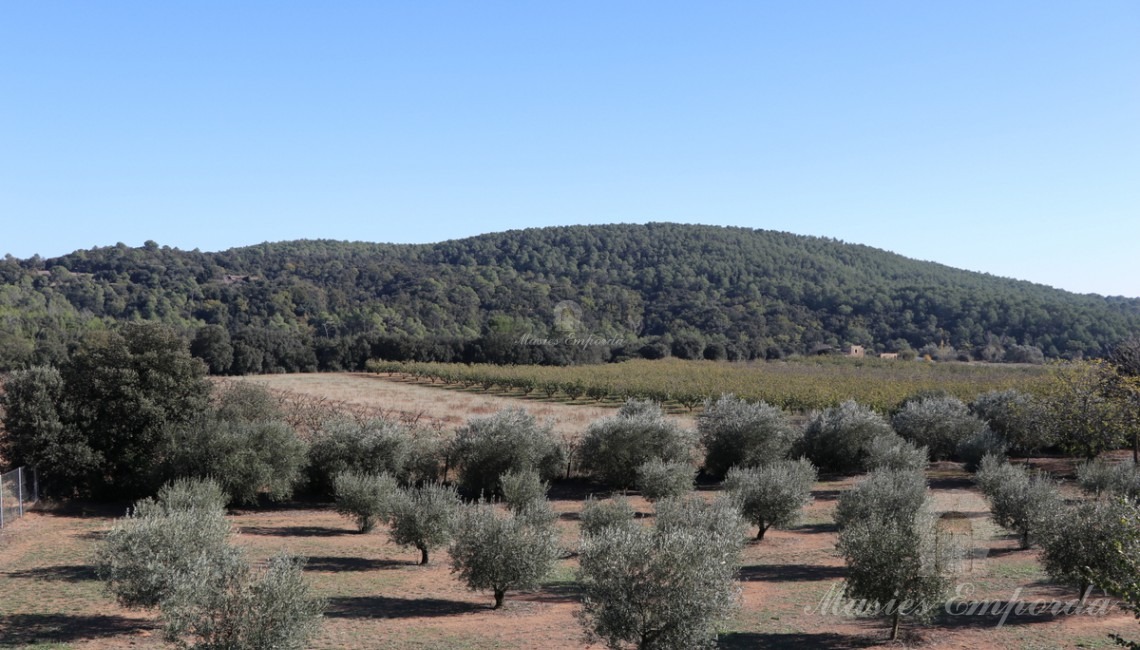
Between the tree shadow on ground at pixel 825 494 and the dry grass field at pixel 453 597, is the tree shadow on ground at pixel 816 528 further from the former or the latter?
the tree shadow on ground at pixel 825 494

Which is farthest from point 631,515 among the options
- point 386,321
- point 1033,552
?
point 386,321

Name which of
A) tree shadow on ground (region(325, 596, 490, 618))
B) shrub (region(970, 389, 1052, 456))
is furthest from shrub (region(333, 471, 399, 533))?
shrub (region(970, 389, 1052, 456))

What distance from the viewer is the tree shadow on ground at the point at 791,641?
1313 cm

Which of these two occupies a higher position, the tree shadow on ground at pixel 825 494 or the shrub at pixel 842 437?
the shrub at pixel 842 437

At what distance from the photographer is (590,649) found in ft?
42.4

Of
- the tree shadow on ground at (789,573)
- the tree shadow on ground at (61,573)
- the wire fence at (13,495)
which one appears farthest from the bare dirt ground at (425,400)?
the tree shadow on ground at (61,573)

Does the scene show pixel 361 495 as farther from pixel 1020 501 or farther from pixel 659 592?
pixel 1020 501

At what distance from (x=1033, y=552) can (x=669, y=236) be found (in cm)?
13837

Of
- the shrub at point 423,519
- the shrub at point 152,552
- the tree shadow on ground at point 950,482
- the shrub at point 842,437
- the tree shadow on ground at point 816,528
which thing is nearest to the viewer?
the shrub at point 152,552

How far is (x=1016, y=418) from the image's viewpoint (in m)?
35.3

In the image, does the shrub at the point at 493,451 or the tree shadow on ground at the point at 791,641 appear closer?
the tree shadow on ground at the point at 791,641

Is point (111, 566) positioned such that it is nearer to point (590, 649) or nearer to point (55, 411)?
point (590, 649)

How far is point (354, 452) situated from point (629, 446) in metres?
10.5

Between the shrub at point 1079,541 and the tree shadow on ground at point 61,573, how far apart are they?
792 inches
